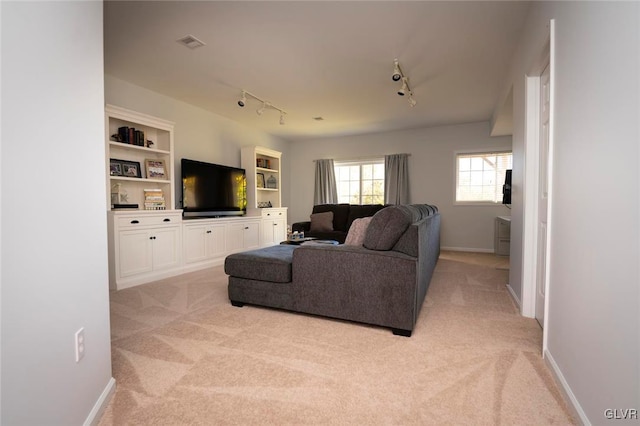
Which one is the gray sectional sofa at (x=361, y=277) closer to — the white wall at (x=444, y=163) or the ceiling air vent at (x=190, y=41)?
the ceiling air vent at (x=190, y=41)

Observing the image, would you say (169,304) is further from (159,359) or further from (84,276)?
(84,276)

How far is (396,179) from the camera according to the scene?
628 centimetres

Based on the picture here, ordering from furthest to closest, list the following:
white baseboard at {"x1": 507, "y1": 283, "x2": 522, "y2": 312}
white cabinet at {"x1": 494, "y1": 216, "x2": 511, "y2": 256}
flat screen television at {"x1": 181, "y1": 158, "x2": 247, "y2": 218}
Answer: white cabinet at {"x1": 494, "y1": 216, "x2": 511, "y2": 256} < flat screen television at {"x1": 181, "y1": 158, "x2": 247, "y2": 218} < white baseboard at {"x1": 507, "y1": 283, "x2": 522, "y2": 312}

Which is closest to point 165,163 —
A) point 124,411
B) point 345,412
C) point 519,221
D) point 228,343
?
point 228,343

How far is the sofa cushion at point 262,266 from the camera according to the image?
2496 millimetres

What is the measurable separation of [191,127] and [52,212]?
13.5 feet

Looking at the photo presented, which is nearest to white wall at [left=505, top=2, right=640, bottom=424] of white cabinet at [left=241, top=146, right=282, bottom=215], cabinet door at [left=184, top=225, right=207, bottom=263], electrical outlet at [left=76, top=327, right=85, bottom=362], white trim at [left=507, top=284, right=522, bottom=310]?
white trim at [left=507, top=284, right=522, bottom=310]

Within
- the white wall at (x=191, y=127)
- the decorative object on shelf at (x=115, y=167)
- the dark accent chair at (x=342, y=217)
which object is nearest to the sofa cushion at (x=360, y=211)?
the dark accent chair at (x=342, y=217)

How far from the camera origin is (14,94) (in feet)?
2.72

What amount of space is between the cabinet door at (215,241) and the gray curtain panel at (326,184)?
2790 millimetres

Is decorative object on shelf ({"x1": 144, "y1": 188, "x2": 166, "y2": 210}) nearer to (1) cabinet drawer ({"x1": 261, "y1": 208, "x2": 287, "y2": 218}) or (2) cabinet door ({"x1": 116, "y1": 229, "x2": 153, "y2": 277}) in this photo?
(2) cabinet door ({"x1": 116, "y1": 229, "x2": 153, "y2": 277})

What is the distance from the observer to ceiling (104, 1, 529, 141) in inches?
94.6

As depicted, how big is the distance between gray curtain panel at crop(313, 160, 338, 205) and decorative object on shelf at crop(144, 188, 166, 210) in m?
3.65

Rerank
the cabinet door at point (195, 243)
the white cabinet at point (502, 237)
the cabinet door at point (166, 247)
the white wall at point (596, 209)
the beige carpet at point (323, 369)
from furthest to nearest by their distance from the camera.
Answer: the white cabinet at point (502, 237)
the cabinet door at point (195, 243)
the cabinet door at point (166, 247)
the beige carpet at point (323, 369)
the white wall at point (596, 209)
